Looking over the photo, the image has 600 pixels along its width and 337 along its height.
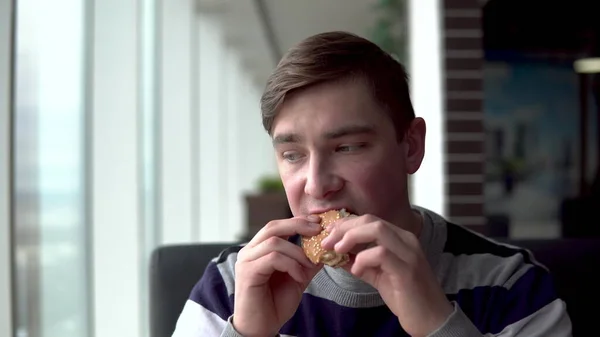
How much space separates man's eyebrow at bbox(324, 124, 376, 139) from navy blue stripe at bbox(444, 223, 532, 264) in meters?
0.34

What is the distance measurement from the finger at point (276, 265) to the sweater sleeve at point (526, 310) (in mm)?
324

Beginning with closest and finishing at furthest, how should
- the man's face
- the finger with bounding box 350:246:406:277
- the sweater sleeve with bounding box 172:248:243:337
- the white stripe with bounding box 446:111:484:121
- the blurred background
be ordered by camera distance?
the finger with bounding box 350:246:406:277
the man's face
the sweater sleeve with bounding box 172:248:243:337
the blurred background
the white stripe with bounding box 446:111:484:121

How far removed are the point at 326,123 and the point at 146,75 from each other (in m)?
3.64

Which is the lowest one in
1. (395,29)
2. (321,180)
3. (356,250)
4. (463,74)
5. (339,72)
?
(356,250)

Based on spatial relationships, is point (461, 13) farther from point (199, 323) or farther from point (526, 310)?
point (199, 323)

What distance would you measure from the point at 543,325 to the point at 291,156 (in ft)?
1.77

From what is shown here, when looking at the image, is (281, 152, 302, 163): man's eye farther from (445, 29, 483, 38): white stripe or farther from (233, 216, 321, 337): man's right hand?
(445, 29, 483, 38): white stripe

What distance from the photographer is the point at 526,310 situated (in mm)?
1180

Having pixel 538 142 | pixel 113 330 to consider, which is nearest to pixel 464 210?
pixel 538 142

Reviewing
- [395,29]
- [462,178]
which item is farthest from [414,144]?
[395,29]

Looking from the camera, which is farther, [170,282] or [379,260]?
[170,282]

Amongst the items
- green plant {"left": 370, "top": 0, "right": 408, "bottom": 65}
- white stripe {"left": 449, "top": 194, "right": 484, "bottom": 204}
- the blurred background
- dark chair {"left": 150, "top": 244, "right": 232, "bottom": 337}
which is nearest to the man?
dark chair {"left": 150, "top": 244, "right": 232, "bottom": 337}

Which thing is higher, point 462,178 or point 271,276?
point 462,178

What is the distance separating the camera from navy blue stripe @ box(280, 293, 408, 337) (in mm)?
1240
